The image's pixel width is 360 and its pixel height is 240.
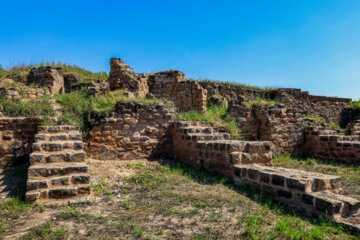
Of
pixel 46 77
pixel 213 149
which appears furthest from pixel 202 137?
pixel 46 77

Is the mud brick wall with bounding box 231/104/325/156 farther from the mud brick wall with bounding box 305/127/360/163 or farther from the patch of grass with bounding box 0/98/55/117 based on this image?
the patch of grass with bounding box 0/98/55/117

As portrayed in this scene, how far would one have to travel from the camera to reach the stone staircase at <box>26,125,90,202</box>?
364cm

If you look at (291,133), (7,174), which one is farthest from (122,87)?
(291,133)

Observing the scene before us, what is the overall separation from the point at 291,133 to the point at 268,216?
6780 millimetres

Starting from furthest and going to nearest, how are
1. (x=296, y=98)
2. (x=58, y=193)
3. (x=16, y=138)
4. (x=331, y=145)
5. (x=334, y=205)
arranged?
1. (x=296, y=98)
2. (x=331, y=145)
3. (x=16, y=138)
4. (x=58, y=193)
5. (x=334, y=205)

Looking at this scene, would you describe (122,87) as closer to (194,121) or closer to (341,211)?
(194,121)

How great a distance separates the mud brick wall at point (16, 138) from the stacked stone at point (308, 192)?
5.50 m

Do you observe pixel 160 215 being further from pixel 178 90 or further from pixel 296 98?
pixel 296 98

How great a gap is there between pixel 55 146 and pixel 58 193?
1243mm

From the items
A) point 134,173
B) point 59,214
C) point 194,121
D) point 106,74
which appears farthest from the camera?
point 106,74

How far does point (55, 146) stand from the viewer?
4.57m

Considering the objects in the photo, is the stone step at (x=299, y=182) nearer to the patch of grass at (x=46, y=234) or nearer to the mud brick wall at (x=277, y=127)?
the patch of grass at (x=46, y=234)

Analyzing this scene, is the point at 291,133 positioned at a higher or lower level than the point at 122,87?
lower

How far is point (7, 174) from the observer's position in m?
4.92
